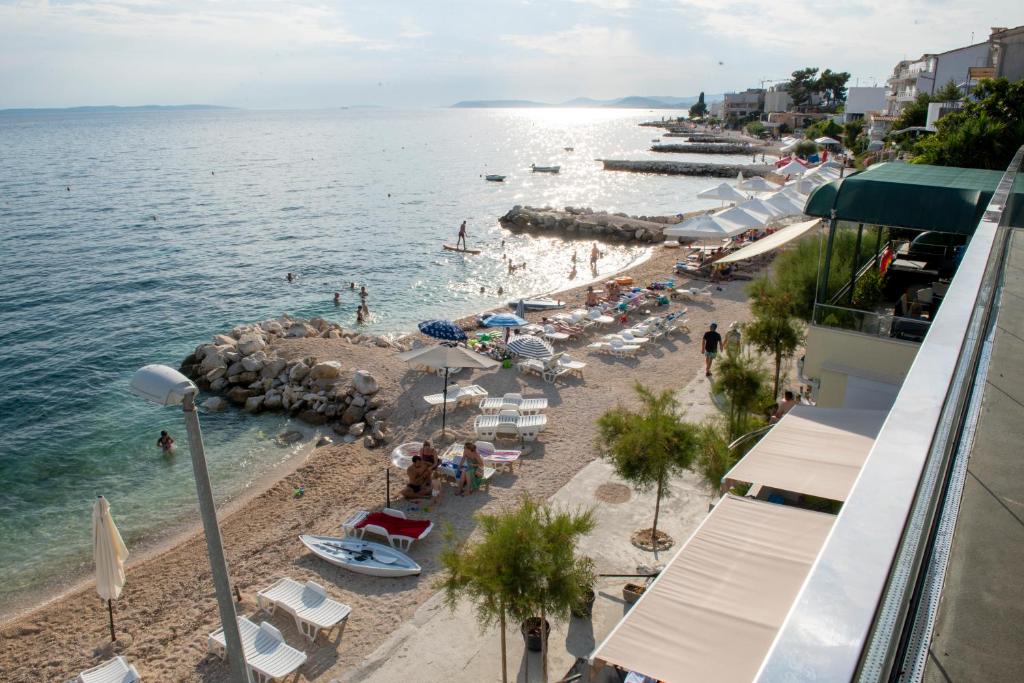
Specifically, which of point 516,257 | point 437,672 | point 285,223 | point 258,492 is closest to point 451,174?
point 285,223

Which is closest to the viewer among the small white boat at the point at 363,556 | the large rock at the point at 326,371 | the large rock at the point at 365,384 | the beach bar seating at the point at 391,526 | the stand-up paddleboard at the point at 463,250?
the small white boat at the point at 363,556

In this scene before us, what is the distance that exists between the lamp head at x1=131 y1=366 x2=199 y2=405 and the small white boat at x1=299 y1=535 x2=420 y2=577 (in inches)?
251

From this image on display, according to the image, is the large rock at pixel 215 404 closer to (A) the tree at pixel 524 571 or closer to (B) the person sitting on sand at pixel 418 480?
(B) the person sitting on sand at pixel 418 480

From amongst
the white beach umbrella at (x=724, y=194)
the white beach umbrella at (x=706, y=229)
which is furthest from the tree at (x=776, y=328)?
the white beach umbrella at (x=724, y=194)

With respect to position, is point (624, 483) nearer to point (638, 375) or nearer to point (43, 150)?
point (638, 375)

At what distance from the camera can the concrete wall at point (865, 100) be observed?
8538 centimetres

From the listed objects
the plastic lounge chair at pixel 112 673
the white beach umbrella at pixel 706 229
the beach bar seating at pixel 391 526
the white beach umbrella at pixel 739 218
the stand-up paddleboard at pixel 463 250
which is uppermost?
the white beach umbrella at pixel 739 218

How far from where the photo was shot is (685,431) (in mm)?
9242

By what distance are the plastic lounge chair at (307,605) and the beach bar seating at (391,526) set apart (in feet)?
4.83

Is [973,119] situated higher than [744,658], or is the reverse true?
[973,119]

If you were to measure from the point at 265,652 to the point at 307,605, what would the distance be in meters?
0.87

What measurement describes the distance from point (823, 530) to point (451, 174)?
87.1m

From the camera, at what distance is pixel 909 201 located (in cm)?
1052

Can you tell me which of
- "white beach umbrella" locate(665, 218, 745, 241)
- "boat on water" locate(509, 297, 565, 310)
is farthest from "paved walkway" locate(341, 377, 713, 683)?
"white beach umbrella" locate(665, 218, 745, 241)
